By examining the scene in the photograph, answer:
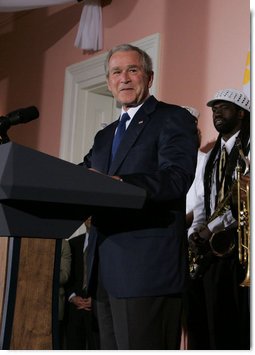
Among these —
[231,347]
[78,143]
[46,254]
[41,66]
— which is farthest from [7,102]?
[46,254]

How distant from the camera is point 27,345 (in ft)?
5.84

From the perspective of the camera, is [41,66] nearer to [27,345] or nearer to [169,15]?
[169,15]

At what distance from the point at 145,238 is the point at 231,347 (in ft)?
4.95

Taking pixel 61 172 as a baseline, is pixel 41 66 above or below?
above

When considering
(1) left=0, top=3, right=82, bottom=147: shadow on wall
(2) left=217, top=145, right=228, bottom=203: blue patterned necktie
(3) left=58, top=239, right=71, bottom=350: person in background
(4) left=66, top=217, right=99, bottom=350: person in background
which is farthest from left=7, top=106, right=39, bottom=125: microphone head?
(1) left=0, top=3, right=82, bottom=147: shadow on wall

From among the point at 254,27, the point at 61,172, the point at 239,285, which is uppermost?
the point at 254,27

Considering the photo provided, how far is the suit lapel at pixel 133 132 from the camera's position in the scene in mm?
2221

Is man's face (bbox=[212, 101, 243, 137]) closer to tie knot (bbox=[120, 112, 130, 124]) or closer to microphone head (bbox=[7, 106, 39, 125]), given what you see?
tie knot (bbox=[120, 112, 130, 124])

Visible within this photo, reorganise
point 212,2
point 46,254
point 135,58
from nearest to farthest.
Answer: point 46,254 → point 135,58 → point 212,2

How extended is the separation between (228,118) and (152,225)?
167 cm

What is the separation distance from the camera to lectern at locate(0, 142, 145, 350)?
167cm

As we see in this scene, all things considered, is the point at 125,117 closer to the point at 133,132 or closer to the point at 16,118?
the point at 133,132

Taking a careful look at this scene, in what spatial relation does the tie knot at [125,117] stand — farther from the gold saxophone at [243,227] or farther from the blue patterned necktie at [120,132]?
the gold saxophone at [243,227]

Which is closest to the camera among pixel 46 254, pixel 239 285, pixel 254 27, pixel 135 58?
pixel 46 254
